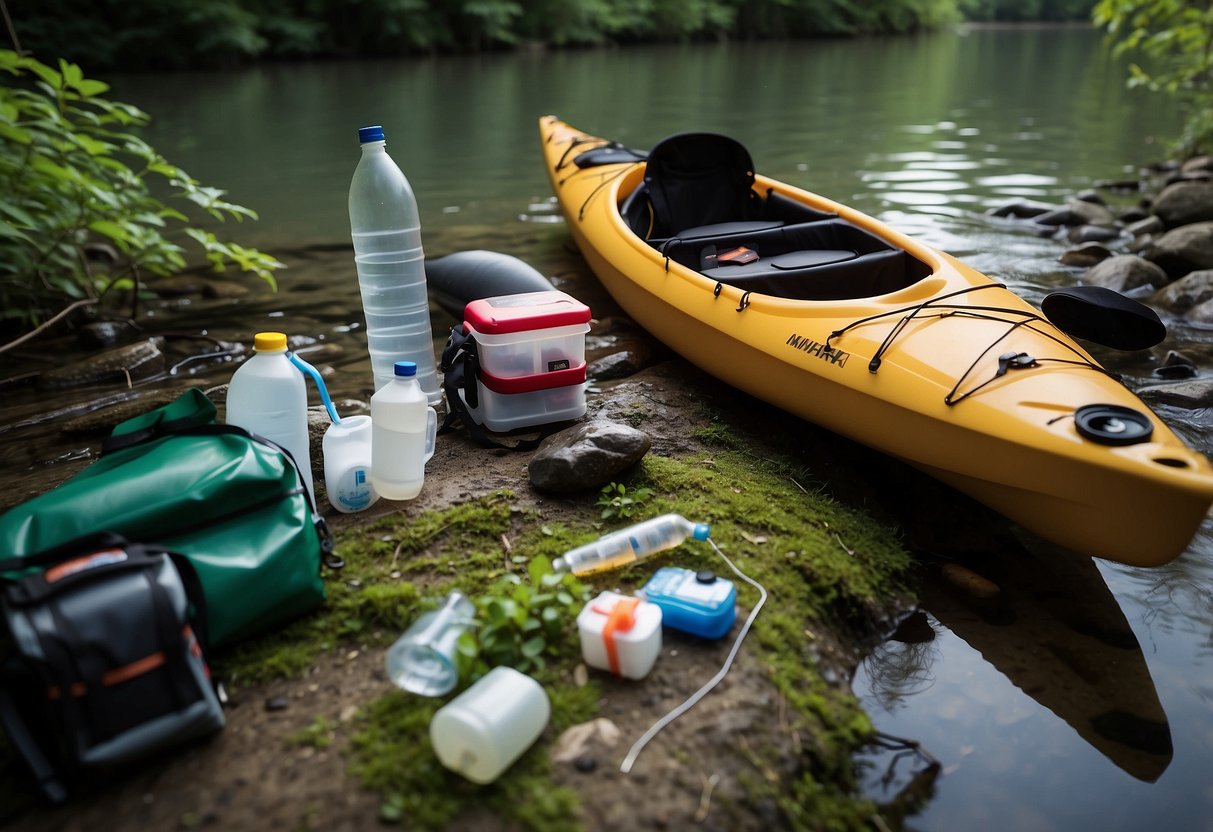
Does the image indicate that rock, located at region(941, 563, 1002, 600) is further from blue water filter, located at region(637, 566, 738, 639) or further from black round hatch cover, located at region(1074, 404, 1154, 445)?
blue water filter, located at region(637, 566, 738, 639)

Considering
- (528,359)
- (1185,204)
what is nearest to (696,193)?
(528,359)

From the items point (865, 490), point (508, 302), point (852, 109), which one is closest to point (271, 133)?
point (852, 109)

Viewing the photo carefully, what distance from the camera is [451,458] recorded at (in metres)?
3.27

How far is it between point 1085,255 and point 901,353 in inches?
175

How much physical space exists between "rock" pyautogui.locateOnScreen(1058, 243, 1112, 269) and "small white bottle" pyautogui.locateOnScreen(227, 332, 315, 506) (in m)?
5.97

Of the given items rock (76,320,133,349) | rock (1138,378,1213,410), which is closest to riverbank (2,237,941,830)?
rock (1138,378,1213,410)

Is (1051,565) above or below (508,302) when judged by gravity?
below

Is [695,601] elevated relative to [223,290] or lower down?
elevated

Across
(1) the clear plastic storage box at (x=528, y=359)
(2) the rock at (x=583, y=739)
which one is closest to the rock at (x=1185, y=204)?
(1) the clear plastic storage box at (x=528, y=359)

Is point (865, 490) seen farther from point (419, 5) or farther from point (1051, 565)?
point (419, 5)

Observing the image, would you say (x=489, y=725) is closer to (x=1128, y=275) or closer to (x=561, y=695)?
(x=561, y=695)

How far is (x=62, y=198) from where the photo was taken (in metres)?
4.53

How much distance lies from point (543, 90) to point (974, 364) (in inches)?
650

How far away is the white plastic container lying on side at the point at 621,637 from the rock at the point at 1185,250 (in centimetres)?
563
